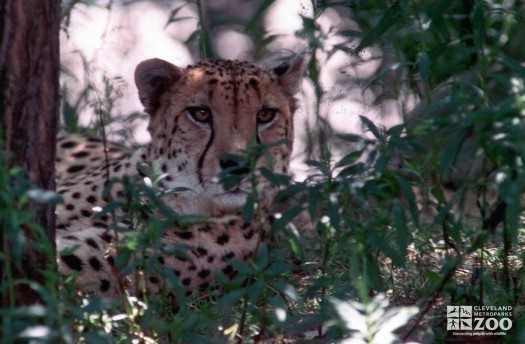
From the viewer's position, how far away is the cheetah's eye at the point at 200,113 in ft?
11.5

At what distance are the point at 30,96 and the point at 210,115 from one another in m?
1.29

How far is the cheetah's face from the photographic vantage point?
133 inches

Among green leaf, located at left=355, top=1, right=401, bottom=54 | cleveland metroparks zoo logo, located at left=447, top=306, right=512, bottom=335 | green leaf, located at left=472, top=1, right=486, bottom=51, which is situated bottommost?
cleveland metroparks zoo logo, located at left=447, top=306, right=512, bottom=335

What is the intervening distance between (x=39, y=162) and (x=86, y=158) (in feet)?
7.29

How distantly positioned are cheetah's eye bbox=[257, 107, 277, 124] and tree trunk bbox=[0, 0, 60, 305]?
1.30 metres

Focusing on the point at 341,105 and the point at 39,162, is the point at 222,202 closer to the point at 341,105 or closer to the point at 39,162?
the point at 39,162

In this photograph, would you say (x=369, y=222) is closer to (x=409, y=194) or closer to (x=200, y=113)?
(x=409, y=194)

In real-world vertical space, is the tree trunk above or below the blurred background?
below

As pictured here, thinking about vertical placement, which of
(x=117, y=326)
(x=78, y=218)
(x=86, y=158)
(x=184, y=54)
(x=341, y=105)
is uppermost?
(x=184, y=54)

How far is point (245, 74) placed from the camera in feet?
11.6

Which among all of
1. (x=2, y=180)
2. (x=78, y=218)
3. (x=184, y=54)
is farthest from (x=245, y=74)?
(x=184, y=54)

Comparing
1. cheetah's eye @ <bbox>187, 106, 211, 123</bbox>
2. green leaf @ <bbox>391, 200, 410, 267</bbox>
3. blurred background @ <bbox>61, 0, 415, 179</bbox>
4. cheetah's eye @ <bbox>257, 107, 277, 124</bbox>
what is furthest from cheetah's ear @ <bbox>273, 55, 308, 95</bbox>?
green leaf @ <bbox>391, 200, 410, 267</bbox>

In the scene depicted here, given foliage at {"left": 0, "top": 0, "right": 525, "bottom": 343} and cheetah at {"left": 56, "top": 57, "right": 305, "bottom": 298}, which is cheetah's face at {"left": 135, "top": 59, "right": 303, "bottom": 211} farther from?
foliage at {"left": 0, "top": 0, "right": 525, "bottom": 343}

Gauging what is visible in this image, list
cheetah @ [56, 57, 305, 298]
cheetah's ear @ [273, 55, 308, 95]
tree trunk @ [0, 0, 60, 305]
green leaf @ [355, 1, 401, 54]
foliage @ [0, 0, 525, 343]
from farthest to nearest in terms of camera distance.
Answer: cheetah's ear @ [273, 55, 308, 95] → cheetah @ [56, 57, 305, 298] → green leaf @ [355, 1, 401, 54] → tree trunk @ [0, 0, 60, 305] → foliage @ [0, 0, 525, 343]
